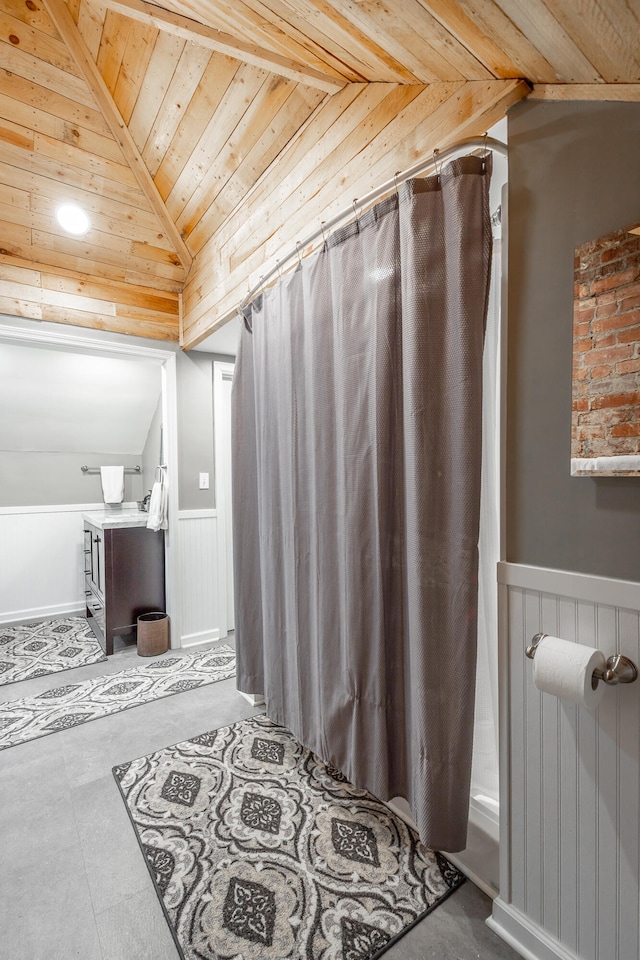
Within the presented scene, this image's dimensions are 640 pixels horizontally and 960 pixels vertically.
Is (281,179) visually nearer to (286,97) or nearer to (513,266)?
(286,97)

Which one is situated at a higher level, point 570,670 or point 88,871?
point 570,670

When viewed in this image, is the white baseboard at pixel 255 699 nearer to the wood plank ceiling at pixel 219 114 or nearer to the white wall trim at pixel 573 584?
the white wall trim at pixel 573 584

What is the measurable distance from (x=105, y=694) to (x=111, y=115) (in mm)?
3026

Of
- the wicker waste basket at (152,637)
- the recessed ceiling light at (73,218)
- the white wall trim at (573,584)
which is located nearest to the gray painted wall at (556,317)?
the white wall trim at (573,584)

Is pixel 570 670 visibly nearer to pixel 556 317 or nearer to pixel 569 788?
pixel 569 788

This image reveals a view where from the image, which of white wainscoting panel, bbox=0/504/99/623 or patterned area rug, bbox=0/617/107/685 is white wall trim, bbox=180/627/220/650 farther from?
white wainscoting panel, bbox=0/504/99/623

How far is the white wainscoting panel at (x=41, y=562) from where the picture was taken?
3648 mm

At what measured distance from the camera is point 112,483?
13.1 feet

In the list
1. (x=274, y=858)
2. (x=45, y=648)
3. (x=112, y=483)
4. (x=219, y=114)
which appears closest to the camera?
(x=274, y=858)

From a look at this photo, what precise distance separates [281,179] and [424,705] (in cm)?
212

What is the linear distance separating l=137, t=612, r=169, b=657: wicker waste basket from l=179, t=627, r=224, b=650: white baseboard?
0.13m

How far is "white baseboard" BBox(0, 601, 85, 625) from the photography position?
3.64 meters

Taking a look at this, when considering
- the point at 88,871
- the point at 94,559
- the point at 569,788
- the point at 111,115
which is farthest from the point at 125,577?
Result: the point at 569,788

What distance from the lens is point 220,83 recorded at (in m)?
1.94
